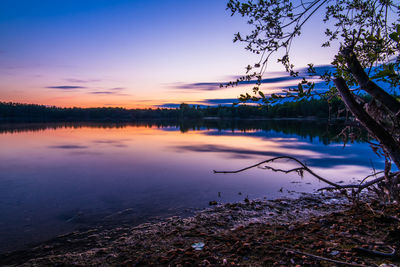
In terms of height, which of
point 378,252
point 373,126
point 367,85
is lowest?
point 378,252

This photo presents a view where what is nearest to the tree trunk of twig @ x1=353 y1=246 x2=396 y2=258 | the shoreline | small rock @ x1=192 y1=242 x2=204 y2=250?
twig @ x1=353 y1=246 x2=396 y2=258

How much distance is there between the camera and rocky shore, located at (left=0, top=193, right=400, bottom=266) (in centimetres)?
525

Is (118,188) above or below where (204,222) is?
below

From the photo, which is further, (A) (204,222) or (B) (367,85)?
(A) (204,222)

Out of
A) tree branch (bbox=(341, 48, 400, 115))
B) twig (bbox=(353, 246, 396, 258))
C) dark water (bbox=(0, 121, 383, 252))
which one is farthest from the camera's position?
dark water (bbox=(0, 121, 383, 252))

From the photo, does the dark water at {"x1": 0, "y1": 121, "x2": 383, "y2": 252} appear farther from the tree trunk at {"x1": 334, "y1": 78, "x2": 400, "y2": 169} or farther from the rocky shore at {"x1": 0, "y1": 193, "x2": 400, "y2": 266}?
the tree trunk at {"x1": 334, "y1": 78, "x2": 400, "y2": 169}

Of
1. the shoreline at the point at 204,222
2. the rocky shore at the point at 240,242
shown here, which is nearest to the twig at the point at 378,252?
the rocky shore at the point at 240,242

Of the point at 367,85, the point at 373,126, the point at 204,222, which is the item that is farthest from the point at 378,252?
the point at 204,222

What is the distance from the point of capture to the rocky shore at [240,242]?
525 cm

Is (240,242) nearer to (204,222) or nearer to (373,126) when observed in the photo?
(204,222)

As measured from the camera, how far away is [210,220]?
311 inches

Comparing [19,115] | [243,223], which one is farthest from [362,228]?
[19,115]

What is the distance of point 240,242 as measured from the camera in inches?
238

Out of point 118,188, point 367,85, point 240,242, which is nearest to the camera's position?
point 367,85
